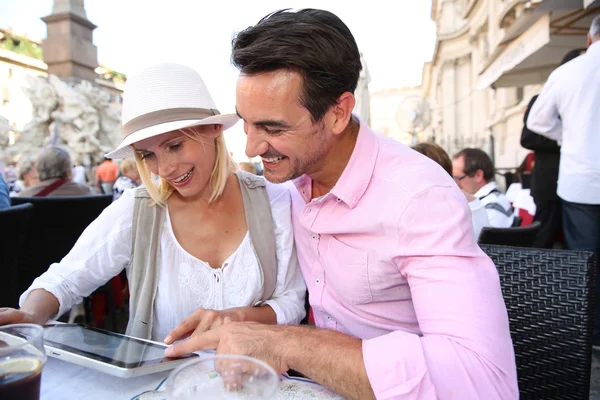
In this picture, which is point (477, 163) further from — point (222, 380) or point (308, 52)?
point (222, 380)

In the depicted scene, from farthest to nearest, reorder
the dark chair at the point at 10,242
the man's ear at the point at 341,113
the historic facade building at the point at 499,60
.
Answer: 1. the historic facade building at the point at 499,60
2. the dark chair at the point at 10,242
3. the man's ear at the point at 341,113

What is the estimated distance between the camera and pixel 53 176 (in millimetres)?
4375

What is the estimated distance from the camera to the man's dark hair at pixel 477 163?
4.26 m

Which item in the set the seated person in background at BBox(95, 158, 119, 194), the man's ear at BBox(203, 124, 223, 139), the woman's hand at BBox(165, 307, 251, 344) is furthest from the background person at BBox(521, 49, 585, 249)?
the seated person in background at BBox(95, 158, 119, 194)

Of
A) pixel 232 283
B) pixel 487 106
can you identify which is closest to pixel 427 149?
pixel 232 283

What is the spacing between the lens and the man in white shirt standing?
305 centimetres

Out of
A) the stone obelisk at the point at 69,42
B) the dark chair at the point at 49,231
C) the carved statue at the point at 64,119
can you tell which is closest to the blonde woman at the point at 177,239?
the dark chair at the point at 49,231

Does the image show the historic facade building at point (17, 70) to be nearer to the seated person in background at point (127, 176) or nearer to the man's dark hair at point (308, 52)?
the seated person in background at point (127, 176)

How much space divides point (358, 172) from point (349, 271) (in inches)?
12.5

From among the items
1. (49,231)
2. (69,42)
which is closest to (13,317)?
(49,231)

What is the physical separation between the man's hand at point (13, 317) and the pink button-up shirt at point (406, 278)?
0.91m

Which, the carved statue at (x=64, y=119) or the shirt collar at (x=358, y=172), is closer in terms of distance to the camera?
the shirt collar at (x=358, y=172)

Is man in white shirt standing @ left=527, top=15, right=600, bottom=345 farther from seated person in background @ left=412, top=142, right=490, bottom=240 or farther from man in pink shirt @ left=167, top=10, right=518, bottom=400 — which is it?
man in pink shirt @ left=167, top=10, right=518, bottom=400

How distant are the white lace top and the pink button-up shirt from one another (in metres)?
0.23
